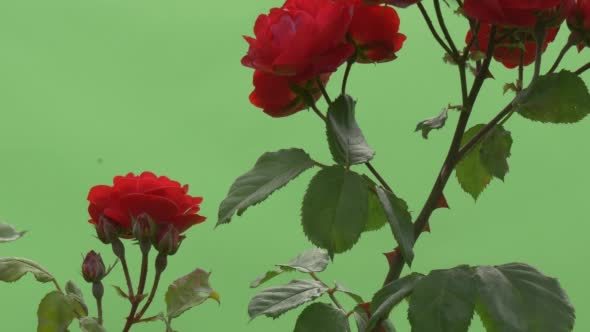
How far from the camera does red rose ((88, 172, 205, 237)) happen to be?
2.22ft

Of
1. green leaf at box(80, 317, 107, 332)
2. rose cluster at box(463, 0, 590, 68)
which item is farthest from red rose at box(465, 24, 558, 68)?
green leaf at box(80, 317, 107, 332)

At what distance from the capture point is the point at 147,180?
Result: 0.69 m

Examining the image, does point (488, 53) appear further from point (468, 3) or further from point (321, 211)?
point (321, 211)

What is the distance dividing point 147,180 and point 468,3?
0.93 feet

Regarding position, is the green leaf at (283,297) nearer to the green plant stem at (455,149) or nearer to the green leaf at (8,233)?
the green plant stem at (455,149)

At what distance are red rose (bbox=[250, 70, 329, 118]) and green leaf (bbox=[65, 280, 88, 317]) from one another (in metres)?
0.23

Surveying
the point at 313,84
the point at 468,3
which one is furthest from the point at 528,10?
the point at 313,84

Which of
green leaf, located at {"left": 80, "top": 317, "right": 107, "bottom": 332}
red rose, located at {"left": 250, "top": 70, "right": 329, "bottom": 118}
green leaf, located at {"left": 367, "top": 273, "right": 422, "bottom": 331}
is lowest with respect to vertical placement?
green leaf, located at {"left": 367, "top": 273, "right": 422, "bottom": 331}

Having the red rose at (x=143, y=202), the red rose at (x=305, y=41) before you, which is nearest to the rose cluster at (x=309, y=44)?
the red rose at (x=305, y=41)

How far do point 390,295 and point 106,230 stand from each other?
24 cm

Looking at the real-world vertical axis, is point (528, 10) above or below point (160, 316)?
above

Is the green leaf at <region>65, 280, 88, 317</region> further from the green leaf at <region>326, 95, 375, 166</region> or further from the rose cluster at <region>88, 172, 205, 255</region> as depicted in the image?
the green leaf at <region>326, 95, 375, 166</region>

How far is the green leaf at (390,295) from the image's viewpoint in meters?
0.55

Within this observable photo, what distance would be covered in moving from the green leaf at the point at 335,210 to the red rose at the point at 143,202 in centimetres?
17
